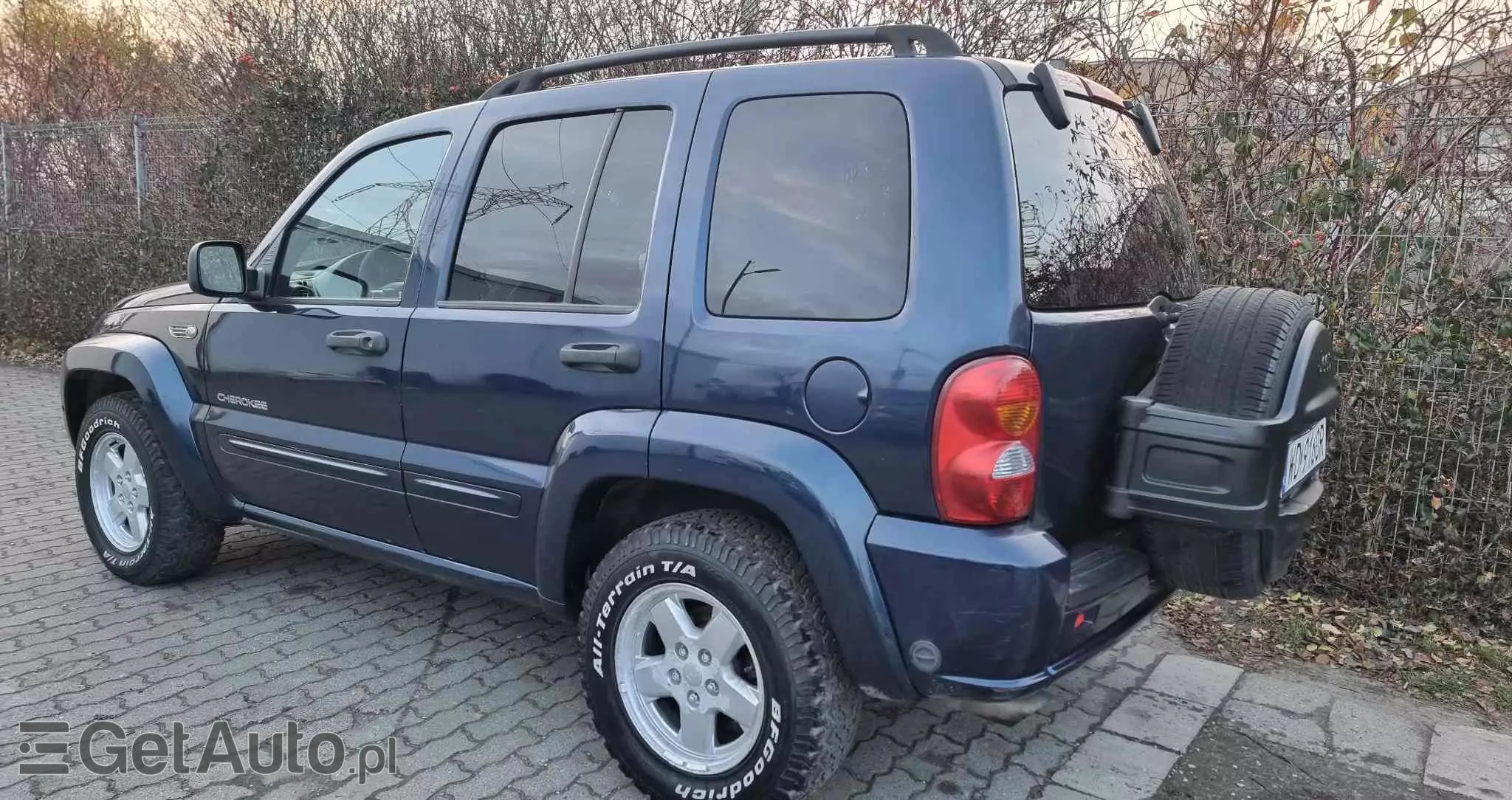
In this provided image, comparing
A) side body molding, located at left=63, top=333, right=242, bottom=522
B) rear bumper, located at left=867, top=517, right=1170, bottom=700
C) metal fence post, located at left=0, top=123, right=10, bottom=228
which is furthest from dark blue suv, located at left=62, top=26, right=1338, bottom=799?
metal fence post, located at left=0, top=123, right=10, bottom=228

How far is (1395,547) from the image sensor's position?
393cm

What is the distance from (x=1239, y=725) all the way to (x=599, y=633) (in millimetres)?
2092

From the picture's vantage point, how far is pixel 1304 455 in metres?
2.32

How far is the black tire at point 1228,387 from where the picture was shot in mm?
2123

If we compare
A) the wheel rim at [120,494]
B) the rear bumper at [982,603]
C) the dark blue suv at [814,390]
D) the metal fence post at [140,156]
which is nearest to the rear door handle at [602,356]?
the dark blue suv at [814,390]

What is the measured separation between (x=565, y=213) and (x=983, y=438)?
1398mm

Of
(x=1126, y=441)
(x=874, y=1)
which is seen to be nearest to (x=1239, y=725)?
(x=1126, y=441)

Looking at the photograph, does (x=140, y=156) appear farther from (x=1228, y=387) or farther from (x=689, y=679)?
(x=1228, y=387)

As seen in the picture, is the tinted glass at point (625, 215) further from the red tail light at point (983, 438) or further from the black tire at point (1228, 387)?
the black tire at point (1228, 387)

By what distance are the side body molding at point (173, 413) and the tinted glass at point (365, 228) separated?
70cm

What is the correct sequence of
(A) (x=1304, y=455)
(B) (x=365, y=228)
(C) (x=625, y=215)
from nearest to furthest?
(A) (x=1304, y=455)
(C) (x=625, y=215)
(B) (x=365, y=228)

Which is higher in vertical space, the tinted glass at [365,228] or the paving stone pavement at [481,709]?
the tinted glass at [365,228]

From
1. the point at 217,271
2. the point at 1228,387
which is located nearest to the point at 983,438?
the point at 1228,387

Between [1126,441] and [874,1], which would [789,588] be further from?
[874,1]
